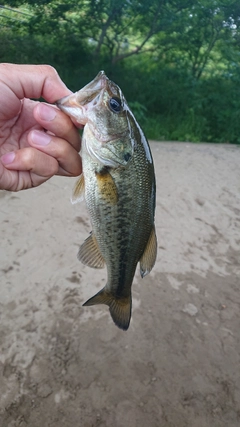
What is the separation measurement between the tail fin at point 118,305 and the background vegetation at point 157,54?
303 inches

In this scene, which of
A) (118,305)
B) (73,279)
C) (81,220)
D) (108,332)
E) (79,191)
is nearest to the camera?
(79,191)

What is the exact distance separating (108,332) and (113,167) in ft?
7.62

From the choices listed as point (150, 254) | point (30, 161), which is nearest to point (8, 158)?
point (30, 161)

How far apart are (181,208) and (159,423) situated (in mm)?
3737

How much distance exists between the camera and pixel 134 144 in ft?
5.80

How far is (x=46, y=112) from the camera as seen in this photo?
1.79 meters

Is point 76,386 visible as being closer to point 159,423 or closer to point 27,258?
point 159,423

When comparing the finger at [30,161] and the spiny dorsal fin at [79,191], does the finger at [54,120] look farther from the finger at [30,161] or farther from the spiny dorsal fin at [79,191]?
the spiny dorsal fin at [79,191]

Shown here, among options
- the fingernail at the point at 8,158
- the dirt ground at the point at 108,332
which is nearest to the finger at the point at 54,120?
the fingernail at the point at 8,158

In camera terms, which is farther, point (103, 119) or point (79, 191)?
point (79, 191)

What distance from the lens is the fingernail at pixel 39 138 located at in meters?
1.89

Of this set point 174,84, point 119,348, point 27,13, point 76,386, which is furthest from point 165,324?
point 174,84

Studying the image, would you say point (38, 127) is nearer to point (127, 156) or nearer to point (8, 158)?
point (8, 158)

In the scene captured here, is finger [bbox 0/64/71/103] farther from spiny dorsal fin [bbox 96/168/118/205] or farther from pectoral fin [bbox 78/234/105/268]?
pectoral fin [bbox 78/234/105/268]
